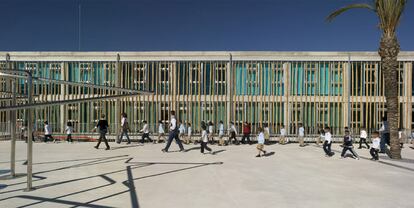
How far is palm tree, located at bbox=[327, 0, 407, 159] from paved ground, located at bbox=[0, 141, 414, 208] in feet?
5.30

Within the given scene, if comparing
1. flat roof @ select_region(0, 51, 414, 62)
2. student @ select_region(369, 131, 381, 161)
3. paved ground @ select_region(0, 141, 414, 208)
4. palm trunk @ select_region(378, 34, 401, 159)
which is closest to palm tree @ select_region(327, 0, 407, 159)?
palm trunk @ select_region(378, 34, 401, 159)

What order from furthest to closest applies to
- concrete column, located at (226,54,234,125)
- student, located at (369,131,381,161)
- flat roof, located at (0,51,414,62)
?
flat roof, located at (0,51,414,62)
concrete column, located at (226,54,234,125)
student, located at (369,131,381,161)

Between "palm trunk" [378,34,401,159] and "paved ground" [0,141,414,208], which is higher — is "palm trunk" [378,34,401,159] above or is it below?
above

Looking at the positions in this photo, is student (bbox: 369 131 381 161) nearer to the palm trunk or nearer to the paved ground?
the paved ground

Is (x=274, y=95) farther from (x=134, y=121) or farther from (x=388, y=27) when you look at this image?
(x=388, y=27)

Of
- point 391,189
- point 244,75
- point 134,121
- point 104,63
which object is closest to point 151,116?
point 134,121

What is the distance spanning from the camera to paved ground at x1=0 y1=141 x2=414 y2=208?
6.86 metres

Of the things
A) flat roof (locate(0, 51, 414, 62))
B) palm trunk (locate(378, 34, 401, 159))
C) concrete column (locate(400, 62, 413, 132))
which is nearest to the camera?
palm trunk (locate(378, 34, 401, 159))

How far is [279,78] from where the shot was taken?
84.2 ft

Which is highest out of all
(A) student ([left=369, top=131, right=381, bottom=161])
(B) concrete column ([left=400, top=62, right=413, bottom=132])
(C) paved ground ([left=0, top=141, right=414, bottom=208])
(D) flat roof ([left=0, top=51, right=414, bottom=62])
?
(D) flat roof ([left=0, top=51, right=414, bottom=62])

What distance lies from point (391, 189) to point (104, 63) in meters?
21.3

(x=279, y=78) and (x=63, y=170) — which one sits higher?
(x=279, y=78)

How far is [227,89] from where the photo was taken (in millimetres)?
25719

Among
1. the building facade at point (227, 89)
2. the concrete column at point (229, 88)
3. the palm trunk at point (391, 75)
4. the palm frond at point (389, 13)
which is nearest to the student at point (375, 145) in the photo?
the palm trunk at point (391, 75)
